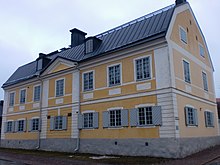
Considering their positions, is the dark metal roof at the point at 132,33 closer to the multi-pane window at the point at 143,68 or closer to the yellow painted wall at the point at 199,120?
the multi-pane window at the point at 143,68

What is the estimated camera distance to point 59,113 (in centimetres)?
2172

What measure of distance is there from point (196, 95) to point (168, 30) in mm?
5880

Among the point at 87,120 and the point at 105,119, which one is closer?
the point at 105,119

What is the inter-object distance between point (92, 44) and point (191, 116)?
989 centimetres

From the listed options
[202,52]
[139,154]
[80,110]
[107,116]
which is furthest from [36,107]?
[202,52]

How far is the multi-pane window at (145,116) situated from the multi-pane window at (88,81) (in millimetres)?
5322

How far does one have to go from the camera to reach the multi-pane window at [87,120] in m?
19.1

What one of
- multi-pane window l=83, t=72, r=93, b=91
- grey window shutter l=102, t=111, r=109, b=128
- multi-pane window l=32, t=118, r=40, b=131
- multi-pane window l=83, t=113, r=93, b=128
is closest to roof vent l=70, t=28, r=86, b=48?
multi-pane window l=83, t=72, r=93, b=91

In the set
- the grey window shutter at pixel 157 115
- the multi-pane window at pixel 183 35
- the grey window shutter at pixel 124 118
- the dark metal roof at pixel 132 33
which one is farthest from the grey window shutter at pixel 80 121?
the multi-pane window at pixel 183 35

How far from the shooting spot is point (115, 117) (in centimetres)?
1748

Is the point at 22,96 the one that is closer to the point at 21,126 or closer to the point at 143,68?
the point at 21,126

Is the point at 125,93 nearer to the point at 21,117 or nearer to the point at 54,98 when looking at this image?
the point at 54,98

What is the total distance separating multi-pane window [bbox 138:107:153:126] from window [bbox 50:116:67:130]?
24.8 feet

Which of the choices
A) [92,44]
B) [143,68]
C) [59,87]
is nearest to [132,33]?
[143,68]
